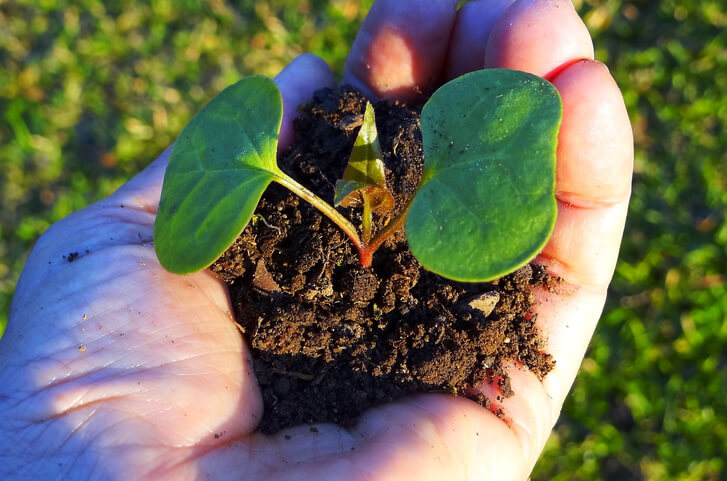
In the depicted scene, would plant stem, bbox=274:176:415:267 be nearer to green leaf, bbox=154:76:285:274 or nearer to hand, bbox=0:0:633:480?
green leaf, bbox=154:76:285:274

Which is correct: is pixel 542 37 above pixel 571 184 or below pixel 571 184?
above

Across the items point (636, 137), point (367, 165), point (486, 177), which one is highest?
point (486, 177)

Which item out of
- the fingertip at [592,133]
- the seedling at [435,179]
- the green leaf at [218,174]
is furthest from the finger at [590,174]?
the green leaf at [218,174]

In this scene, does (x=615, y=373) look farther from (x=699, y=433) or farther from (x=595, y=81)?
(x=595, y=81)

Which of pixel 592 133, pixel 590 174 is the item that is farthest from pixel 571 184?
pixel 592 133

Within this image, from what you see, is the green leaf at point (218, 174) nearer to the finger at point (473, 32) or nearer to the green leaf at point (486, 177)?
the green leaf at point (486, 177)

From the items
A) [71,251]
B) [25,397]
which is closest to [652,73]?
[71,251]

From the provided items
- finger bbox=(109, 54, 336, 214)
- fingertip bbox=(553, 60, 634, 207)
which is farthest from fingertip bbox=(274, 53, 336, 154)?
fingertip bbox=(553, 60, 634, 207)

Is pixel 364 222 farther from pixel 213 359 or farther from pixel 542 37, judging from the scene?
pixel 542 37
